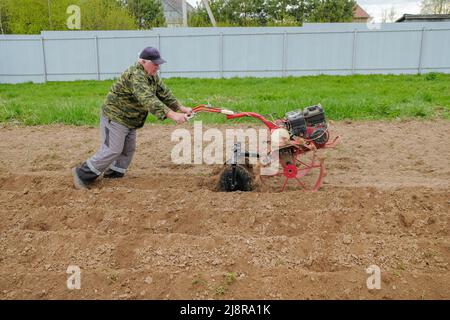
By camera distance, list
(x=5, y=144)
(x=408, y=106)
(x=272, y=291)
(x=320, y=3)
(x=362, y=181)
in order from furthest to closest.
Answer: (x=320, y=3) < (x=408, y=106) < (x=5, y=144) < (x=362, y=181) < (x=272, y=291)

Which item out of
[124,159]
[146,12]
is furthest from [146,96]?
[146,12]

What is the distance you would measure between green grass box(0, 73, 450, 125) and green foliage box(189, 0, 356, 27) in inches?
773

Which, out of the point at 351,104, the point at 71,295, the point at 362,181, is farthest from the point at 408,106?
the point at 71,295

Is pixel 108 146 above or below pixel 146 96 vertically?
below

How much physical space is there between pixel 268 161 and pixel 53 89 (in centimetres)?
1269

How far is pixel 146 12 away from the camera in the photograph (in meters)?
35.3

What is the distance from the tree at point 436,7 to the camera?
37109 mm

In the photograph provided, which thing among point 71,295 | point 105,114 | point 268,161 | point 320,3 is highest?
point 320,3

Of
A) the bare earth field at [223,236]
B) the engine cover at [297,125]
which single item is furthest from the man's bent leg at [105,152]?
the engine cover at [297,125]

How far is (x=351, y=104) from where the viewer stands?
9.72 metres

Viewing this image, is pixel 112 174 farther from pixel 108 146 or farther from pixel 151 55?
pixel 151 55

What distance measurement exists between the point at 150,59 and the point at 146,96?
1.37ft

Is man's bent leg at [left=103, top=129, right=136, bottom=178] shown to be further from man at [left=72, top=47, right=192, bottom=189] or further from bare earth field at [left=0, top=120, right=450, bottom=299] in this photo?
bare earth field at [left=0, top=120, right=450, bottom=299]

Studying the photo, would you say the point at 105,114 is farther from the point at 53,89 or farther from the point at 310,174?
the point at 53,89
